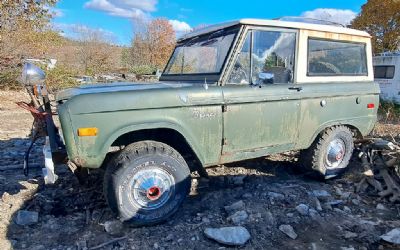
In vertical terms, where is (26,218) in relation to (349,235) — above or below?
above

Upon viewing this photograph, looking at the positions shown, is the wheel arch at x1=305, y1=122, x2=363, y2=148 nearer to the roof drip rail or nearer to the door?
the door

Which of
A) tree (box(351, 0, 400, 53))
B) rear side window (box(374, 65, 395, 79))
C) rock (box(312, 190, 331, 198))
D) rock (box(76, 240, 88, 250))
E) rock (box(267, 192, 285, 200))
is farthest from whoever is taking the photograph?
tree (box(351, 0, 400, 53))

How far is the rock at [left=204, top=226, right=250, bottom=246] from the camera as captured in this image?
304 cm

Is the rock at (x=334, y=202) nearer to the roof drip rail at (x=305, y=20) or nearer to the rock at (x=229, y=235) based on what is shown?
the rock at (x=229, y=235)

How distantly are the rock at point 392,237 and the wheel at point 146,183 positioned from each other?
192 cm

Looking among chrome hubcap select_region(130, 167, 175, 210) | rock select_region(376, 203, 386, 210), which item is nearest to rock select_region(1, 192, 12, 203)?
chrome hubcap select_region(130, 167, 175, 210)

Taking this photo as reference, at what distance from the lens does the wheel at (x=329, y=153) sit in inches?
175

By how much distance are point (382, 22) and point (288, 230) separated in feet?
58.0

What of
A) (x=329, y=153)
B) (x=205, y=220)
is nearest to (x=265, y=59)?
(x=329, y=153)

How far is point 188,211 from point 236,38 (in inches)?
76.3

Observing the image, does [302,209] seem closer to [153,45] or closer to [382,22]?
[382,22]

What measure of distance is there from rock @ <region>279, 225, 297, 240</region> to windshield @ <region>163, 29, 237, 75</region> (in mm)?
1737

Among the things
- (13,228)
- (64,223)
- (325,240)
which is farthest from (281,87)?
(13,228)

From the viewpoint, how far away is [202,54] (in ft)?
13.5
